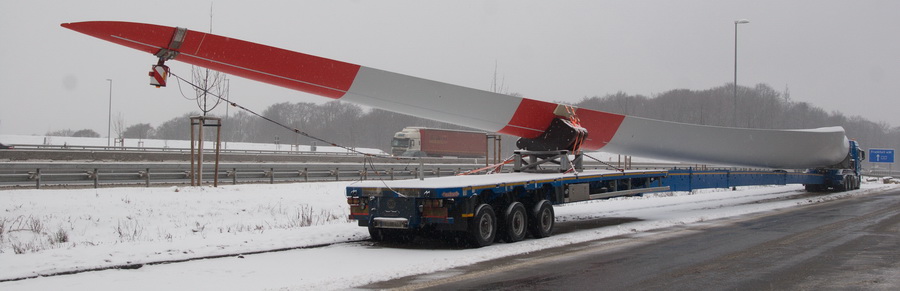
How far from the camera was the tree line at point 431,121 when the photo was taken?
77.5 metres

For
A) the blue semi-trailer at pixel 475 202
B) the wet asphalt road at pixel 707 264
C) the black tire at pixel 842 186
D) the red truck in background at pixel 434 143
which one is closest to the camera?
the wet asphalt road at pixel 707 264

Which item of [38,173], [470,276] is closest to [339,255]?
[470,276]

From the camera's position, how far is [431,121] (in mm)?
89938

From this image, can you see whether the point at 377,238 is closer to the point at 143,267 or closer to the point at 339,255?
the point at 339,255

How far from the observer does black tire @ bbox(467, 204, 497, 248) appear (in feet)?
38.1

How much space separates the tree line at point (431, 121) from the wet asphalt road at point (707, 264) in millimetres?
57760

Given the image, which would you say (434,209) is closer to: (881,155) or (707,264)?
(707,264)

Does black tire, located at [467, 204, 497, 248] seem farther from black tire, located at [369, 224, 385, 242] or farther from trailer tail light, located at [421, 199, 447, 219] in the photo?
black tire, located at [369, 224, 385, 242]

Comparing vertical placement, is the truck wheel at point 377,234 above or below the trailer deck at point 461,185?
below

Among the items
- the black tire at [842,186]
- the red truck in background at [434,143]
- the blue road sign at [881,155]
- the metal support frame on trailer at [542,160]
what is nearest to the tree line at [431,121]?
the red truck in background at [434,143]

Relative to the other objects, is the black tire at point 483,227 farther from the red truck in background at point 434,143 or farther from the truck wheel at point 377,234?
the red truck in background at point 434,143

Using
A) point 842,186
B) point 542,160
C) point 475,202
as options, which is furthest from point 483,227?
point 842,186

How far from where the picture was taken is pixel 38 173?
20.1 metres

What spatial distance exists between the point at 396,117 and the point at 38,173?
65.3 metres
